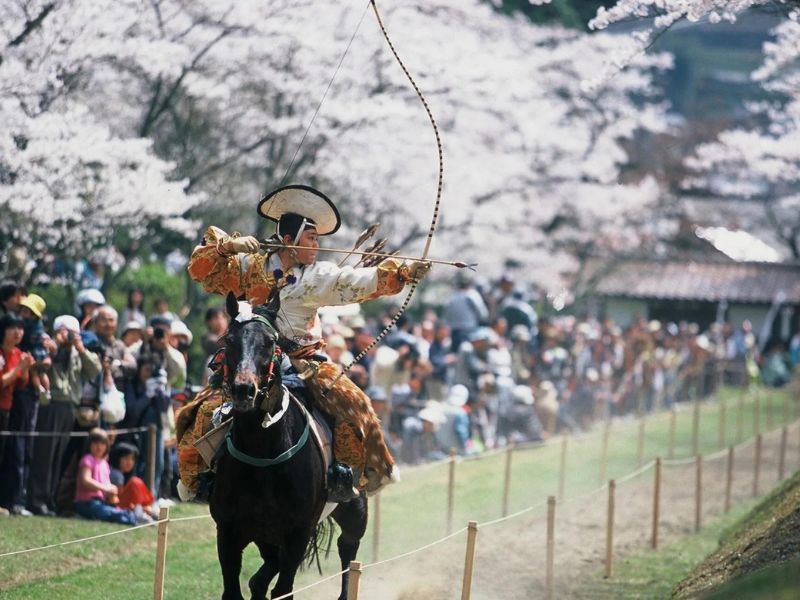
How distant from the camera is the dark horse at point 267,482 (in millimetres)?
7371

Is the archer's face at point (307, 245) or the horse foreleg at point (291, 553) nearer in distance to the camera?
the horse foreleg at point (291, 553)

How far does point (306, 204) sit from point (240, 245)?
76 cm

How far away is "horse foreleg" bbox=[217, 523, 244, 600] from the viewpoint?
25.2 ft

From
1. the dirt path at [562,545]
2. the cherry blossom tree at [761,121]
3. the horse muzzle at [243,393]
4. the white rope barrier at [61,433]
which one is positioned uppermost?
the cherry blossom tree at [761,121]

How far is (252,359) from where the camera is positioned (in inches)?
276

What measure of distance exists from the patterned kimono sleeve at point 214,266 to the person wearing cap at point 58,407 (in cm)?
364

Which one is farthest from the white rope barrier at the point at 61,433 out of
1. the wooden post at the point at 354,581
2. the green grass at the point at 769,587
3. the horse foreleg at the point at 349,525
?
the green grass at the point at 769,587

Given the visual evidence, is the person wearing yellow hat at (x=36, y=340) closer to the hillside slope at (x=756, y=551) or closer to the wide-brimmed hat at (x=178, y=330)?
the wide-brimmed hat at (x=178, y=330)

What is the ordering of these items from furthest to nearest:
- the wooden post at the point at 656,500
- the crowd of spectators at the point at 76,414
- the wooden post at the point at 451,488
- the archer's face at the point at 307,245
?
the wooden post at the point at 656,500
the wooden post at the point at 451,488
the crowd of spectators at the point at 76,414
the archer's face at the point at 307,245

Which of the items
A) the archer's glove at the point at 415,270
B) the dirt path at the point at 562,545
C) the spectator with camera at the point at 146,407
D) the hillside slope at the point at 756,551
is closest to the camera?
the archer's glove at the point at 415,270

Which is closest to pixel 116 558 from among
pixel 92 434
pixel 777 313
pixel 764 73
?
pixel 92 434

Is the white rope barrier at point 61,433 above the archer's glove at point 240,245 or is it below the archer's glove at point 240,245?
below

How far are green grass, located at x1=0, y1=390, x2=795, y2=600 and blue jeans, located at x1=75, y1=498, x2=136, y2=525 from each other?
0.18 m

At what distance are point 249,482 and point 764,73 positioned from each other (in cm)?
1510
